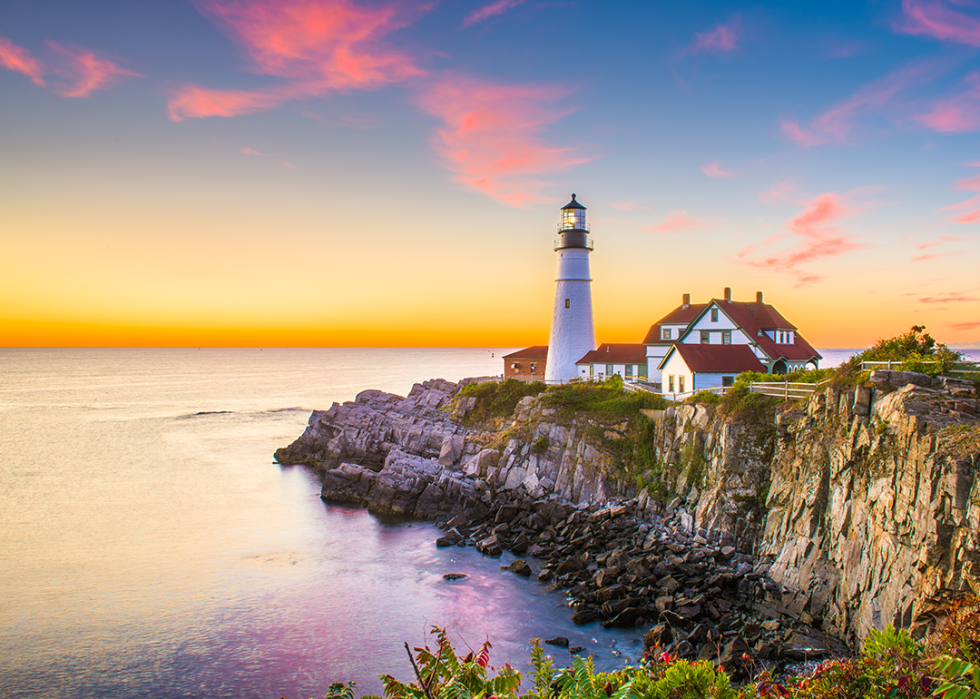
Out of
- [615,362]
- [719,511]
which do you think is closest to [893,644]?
[719,511]

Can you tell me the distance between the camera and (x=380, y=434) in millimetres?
41906

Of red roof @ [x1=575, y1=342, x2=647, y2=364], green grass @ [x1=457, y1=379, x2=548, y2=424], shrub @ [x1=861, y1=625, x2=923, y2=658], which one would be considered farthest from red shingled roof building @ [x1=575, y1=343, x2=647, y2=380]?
shrub @ [x1=861, y1=625, x2=923, y2=658]

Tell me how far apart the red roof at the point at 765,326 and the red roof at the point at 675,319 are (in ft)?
9.65

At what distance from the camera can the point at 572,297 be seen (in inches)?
1795

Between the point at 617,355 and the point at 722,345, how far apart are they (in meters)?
10.3

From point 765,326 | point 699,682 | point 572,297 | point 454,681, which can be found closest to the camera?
point 454,681

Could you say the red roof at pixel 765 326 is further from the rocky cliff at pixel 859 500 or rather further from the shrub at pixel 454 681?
the shrub at pixel 454 681

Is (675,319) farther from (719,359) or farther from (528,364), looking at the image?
(528,364)

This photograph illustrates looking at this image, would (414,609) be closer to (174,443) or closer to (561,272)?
(561,272)

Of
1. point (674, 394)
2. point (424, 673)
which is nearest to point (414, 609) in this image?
point (424, 673)

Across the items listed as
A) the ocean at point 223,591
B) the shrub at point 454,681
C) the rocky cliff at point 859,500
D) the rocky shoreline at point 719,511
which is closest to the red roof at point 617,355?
the rocky shoreline at point 719,511

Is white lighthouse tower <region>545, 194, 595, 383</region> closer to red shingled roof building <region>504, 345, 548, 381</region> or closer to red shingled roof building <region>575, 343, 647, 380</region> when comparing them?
red shingled roof building <region>575, 343, 647, 380</region>

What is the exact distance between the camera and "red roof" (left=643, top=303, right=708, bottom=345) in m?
41.6

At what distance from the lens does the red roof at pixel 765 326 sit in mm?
35688
